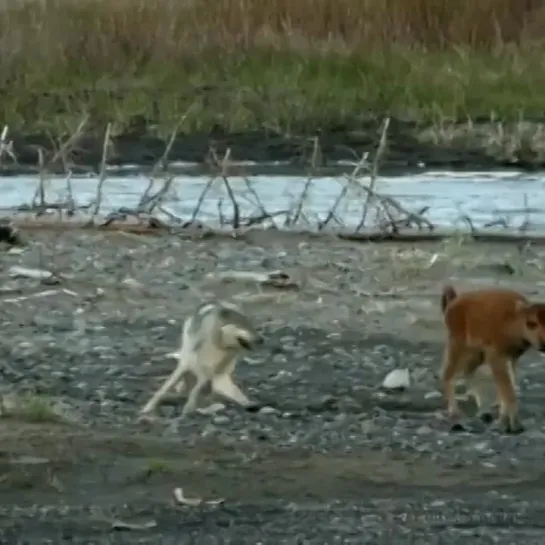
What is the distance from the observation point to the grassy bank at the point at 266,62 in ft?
79.1

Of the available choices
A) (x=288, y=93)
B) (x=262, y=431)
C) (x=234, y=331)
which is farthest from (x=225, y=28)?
(x=262, y=431)

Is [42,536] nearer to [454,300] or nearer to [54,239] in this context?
[454,300]

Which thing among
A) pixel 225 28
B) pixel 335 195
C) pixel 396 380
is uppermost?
pixel 225 28

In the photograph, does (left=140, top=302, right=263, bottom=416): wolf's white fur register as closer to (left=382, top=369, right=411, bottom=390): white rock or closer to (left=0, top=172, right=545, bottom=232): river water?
(left=382, top=369, right=411, bottom=390): white rock

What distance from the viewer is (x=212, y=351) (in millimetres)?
7160

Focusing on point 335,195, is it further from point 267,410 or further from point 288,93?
point 267,410

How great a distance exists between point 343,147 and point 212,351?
17.1 metres

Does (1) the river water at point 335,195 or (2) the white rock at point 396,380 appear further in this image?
(1) the river water at point 335,195

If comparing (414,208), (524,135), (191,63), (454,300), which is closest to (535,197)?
(414,208)

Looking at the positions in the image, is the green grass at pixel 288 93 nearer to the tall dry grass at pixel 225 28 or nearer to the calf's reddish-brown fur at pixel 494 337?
the tall dry grass at pixel 225 28

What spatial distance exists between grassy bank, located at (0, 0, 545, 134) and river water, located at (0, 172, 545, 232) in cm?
301

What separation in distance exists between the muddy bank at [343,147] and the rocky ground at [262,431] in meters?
11.7

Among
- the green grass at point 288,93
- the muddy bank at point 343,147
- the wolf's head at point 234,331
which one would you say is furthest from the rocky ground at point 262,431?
the green grass at point 288,93

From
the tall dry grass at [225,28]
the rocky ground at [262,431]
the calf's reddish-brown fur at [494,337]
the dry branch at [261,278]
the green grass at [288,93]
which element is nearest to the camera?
the rocky ground at [262,431]
